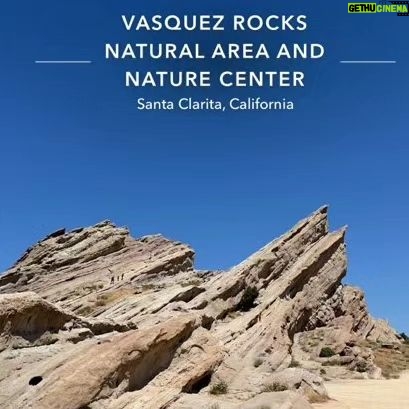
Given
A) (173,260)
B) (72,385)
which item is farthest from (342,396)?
(173,260)

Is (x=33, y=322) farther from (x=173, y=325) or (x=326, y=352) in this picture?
(x=326, y=352)

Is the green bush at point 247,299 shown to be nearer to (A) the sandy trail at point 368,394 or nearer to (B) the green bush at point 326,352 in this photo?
(B) the green bush at point 326,352

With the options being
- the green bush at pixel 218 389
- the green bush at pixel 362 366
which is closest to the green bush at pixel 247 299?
the green bush at pixel 362 366

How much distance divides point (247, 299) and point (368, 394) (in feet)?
41.6

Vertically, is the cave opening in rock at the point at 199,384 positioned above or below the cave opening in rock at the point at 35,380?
below

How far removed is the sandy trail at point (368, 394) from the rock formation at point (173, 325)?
2.01 meters

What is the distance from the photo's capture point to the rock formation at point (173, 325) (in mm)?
16938

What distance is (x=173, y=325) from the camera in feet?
73.3

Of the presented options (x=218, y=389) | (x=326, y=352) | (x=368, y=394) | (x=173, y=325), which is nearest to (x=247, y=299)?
(x=326, y=352)

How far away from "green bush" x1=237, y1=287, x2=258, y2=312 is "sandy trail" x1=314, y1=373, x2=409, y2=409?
8161mm

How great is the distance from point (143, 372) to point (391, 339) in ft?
194

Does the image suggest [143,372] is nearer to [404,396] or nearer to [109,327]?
[109,327]

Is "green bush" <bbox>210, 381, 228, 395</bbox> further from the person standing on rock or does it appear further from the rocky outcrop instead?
the person standing on rock

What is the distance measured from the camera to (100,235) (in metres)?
67.8
